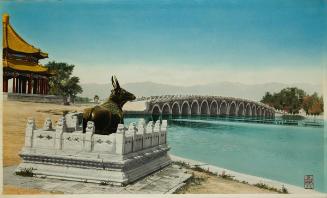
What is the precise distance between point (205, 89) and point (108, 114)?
303 centimetres

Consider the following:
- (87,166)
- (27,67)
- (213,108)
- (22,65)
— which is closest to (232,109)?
(213,108)

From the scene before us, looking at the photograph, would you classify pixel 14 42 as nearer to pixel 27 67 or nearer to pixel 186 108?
pixel 27 67

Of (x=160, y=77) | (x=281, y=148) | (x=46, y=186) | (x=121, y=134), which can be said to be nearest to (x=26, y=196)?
(x=46, y=186)

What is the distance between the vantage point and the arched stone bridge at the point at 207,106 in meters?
10.6

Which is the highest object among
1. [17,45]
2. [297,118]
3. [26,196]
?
[17,45]

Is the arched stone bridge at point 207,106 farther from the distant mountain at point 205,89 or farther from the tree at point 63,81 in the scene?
the tree at point 63,81

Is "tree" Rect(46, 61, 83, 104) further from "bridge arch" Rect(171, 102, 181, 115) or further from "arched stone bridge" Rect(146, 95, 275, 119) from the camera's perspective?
"bridge arch" Rect(171, 102, 181, 115)

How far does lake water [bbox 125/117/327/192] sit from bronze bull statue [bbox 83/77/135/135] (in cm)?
172

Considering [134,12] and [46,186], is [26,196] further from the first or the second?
[134,12]

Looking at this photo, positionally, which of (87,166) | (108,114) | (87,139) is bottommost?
(87,166)

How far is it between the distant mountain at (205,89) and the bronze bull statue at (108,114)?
0.89 m

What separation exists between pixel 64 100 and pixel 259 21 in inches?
201

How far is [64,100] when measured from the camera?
10.1 metres

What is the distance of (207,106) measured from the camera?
11.0 metres
